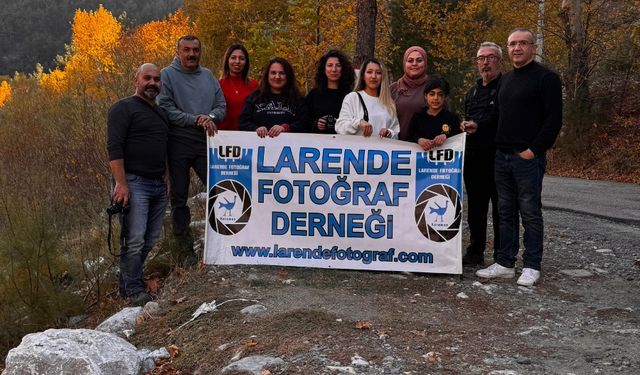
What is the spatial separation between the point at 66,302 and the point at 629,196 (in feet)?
36.2

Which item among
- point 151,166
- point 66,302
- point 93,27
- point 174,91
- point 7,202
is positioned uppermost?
point 93,27

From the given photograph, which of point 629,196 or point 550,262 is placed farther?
point 629,196

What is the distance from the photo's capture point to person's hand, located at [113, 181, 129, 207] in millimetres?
5773

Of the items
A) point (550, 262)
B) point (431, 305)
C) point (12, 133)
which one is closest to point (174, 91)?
point (431, 305)

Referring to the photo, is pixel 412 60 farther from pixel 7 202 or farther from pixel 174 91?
pixel 7 202

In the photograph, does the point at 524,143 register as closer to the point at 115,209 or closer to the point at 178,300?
the point at 178,300

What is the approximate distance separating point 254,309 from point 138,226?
1517 mm

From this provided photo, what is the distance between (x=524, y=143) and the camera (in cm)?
564

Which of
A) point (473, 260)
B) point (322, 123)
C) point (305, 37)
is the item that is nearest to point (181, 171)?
point (322, 123)

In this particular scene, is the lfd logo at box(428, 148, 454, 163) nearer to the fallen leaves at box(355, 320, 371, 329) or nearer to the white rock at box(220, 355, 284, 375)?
the fallen leaves at box(355, 320, 371, 329)

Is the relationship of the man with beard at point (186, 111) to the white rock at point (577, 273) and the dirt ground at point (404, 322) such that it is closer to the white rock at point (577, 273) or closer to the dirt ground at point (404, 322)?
the dirt ground at point (404, 322)

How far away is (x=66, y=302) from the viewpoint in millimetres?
6984

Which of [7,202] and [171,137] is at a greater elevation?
[171,137]

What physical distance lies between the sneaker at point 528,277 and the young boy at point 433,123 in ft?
4.95
